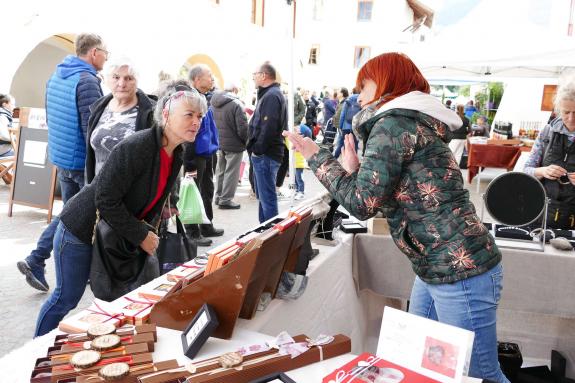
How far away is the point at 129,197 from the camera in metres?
1.99

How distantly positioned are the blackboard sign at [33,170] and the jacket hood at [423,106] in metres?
4.51

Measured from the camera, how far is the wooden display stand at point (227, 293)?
134cm

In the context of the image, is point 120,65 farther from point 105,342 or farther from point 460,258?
point 460,258

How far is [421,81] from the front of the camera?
1562 millimetres

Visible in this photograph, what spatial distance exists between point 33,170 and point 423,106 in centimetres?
485

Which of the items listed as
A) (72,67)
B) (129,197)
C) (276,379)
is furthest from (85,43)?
(276,379)

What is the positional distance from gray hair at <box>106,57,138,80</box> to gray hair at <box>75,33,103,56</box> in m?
0.85

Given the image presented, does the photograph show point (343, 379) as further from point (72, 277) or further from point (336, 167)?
point (72, 277)

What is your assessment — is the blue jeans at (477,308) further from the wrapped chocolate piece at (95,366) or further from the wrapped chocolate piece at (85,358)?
the wrapped chocolate piece at (85,358)

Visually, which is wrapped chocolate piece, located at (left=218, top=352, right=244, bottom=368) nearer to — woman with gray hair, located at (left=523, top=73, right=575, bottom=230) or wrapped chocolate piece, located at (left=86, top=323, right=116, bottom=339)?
wrapped chocolate piece, located at (left=86, top=323, right=116, bottom=339)

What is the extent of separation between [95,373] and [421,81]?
3.99 feet

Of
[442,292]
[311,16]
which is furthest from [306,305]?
[311,16]

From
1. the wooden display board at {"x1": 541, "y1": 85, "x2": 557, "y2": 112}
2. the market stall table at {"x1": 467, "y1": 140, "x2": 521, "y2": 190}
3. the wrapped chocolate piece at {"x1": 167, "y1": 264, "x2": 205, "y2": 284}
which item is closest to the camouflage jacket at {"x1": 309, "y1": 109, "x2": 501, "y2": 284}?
the wrapped chocolate piece at {"x1": 167, "y1": 264, "x2": 205, "y2": 284}

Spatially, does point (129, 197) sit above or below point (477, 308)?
above
